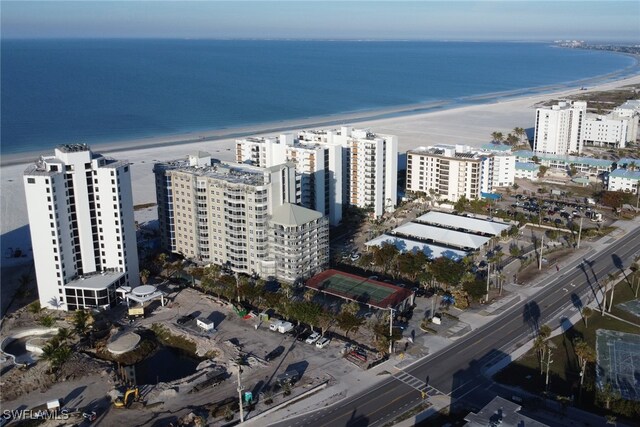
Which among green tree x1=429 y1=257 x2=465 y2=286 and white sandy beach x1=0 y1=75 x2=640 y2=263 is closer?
green tree x1=429 y1=257 x2=465 y2=286

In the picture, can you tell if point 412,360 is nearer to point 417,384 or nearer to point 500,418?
point 417,384

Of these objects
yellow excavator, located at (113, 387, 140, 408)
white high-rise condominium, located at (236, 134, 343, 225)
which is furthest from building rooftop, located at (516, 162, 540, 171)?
yellow excavator, located at (113, 387, 140, 408)

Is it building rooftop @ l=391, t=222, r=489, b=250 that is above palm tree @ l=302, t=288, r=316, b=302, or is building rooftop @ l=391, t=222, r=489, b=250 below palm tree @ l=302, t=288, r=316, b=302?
above

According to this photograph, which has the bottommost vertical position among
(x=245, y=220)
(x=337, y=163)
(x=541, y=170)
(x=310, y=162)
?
(x=541, y=170)

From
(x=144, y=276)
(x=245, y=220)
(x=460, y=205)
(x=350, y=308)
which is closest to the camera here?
(x=350, y=308)

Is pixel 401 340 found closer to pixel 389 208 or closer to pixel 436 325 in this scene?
pixel 436 325

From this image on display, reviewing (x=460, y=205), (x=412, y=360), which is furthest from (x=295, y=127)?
(x=412, y=360)

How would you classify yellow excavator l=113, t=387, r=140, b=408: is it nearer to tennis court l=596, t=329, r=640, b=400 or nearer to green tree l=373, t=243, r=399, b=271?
green tree l=373, t=243, r=399, b=271
